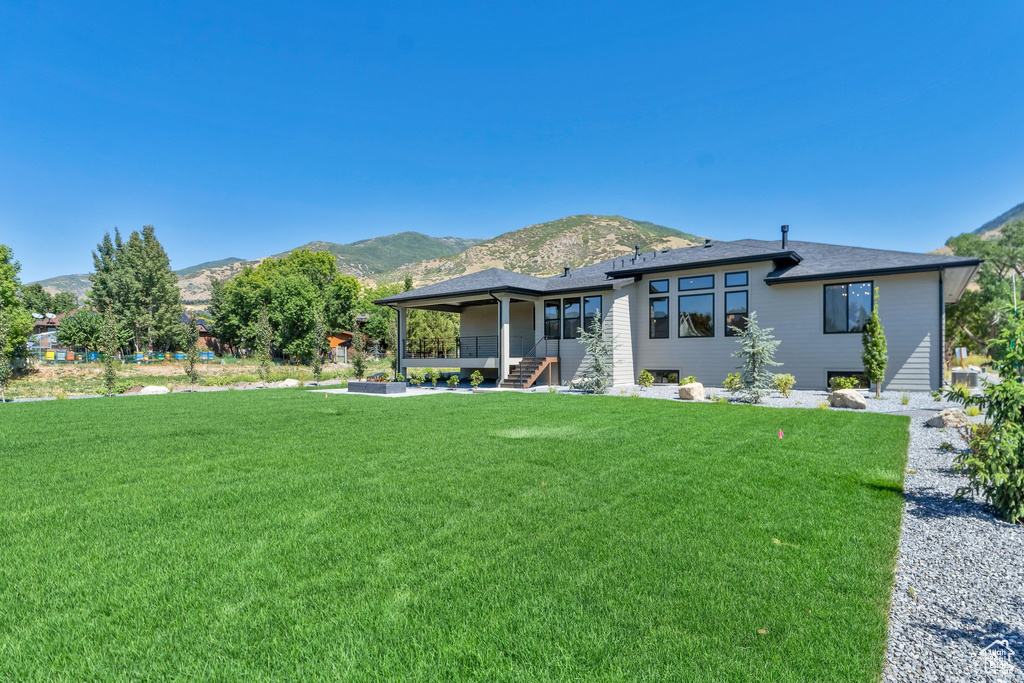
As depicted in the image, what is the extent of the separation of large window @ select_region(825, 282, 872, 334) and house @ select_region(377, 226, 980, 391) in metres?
0.03

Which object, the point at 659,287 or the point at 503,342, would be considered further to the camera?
the point at 503,342

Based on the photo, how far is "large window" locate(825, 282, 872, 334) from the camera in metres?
13.4

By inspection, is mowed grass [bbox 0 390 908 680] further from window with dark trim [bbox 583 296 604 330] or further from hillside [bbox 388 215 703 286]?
hillside [bbox 388 215 703 286]

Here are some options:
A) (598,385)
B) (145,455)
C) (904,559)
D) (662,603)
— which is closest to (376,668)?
(662,603)

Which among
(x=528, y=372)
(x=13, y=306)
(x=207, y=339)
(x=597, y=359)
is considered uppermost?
(x=13, y=306)

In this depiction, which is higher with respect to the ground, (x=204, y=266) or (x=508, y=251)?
(x=204, y=266)

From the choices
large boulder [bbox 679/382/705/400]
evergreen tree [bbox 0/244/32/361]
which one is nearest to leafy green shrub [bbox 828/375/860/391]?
large boulder [bbox 679/382/705/400]

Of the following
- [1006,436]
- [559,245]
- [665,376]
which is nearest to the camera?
[1006,436]

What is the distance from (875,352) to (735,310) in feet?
12.9

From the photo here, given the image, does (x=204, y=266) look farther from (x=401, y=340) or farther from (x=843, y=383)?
(x=843, y=383)

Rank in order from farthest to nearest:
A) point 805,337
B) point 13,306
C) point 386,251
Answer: point 386,251 < point 13,306 < point 805,337

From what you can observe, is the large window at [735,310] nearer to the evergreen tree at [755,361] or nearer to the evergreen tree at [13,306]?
the evergreen tree at [755,361]

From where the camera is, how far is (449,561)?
2.88 metres

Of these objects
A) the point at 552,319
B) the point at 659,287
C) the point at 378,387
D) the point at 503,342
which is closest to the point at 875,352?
the point at 659,287
